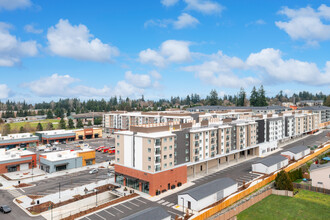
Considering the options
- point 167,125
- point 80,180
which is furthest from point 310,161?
point 80,180

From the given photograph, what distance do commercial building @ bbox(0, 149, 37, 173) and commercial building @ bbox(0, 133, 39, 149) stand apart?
29.8 m

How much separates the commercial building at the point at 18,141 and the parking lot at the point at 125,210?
87190 mm

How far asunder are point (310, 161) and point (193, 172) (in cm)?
4404

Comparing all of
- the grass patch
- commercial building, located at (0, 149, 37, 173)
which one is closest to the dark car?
commercial building, located at (0, 149, 37, 173)

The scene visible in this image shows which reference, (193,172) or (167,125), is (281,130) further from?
(167,125)

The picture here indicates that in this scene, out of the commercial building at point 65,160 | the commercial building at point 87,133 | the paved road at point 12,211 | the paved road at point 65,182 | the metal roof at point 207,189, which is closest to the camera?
the paved road at point 12,211

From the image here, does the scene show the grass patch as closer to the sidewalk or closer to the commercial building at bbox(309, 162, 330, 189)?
the commercial building at bbox(309, 162, 330, 189)

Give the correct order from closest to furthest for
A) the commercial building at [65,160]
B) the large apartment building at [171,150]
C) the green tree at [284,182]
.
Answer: the large apartment building at [171,150], the green tree at [284,182], the commercial building at [65,160]

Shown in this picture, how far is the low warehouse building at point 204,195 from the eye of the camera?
50.3 metres

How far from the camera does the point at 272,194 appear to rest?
61.4m

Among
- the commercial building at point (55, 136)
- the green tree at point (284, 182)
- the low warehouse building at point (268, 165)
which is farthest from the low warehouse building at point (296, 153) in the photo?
the commercial building at point (55, 136)

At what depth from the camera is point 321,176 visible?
62406 mm

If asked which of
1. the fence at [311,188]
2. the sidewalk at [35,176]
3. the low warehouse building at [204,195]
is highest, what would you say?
the low warehouse building at [204,195]

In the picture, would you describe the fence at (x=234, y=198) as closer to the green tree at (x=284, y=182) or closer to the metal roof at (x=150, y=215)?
the green tree at (x=284, y=182)
